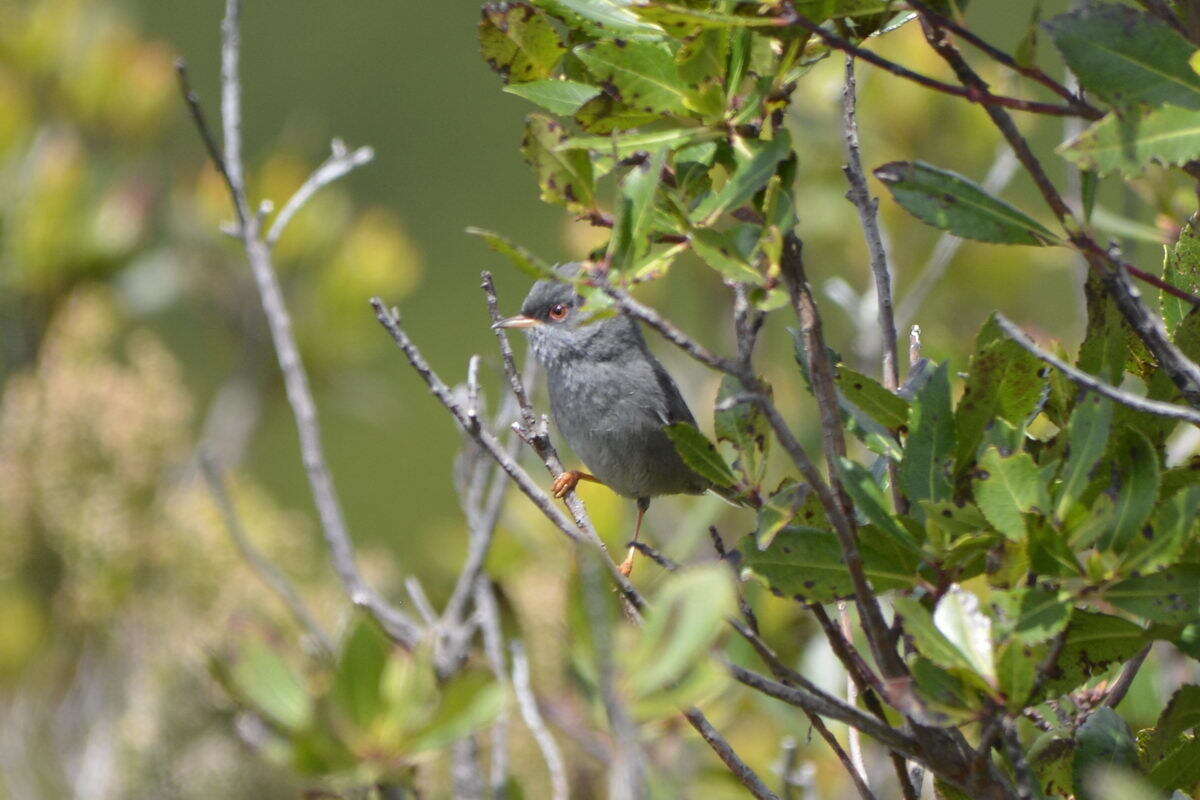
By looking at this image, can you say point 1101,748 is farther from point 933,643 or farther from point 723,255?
point 723,255

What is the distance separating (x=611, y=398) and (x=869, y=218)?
1904 millimetres

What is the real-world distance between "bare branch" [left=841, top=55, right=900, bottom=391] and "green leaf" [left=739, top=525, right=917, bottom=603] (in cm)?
20

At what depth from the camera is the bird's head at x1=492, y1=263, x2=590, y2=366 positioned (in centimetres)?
321

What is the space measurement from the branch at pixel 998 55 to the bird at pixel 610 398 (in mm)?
1776

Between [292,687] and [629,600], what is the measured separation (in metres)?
0.35

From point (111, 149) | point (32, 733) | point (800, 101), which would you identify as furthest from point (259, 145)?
point (32, 733)

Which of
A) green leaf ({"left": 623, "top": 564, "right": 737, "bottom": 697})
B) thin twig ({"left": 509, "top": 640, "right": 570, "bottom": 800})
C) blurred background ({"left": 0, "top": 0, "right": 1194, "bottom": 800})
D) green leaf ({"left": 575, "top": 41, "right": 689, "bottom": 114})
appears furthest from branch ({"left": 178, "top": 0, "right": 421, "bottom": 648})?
green leaf ({"left": 623, "top": 564, "right": 737, "bottom": 697})

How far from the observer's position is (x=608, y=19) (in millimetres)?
1226

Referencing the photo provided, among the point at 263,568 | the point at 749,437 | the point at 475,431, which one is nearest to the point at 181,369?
the point at 263,568

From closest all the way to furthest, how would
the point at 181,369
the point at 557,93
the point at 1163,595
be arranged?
the point at 1163,595 → the point at 557,93 → the point at 181,369

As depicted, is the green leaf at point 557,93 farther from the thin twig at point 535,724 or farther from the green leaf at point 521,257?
the thin twig at point 535,724

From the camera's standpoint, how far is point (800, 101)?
3.91m

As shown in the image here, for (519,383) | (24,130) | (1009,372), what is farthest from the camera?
(24,130)

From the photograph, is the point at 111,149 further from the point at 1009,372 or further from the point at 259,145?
the point at 259,145
